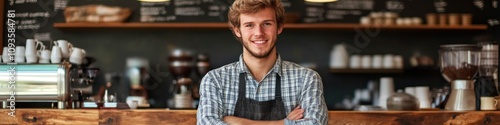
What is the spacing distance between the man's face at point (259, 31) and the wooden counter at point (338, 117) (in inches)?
36.9

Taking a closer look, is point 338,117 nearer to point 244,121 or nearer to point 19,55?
point 244,121

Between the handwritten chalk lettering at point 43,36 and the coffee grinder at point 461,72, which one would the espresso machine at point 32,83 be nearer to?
the coffee grinder at point 461,72

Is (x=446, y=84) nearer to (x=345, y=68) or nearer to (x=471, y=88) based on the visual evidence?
(x=345, y=68)

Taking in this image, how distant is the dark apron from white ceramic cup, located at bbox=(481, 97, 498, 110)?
145 centimetres

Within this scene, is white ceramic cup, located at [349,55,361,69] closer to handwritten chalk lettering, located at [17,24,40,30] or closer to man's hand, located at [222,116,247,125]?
handwritten chalk lettering, located at [17,24,40,30]

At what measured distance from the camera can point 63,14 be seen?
235 inches

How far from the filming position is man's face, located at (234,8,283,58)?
2.33m

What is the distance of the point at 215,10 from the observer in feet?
19.8

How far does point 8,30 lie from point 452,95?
349 centimetres

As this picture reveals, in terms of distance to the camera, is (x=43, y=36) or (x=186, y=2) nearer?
(x=43, y=36)

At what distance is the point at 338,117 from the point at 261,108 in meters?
0.87

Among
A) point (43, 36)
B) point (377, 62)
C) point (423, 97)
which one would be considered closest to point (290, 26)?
point (377, 62)

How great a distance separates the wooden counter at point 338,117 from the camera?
3207 mm

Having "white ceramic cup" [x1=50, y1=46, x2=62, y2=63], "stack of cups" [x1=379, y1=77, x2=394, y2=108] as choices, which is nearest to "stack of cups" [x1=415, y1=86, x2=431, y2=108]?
"stack of cups" [x1=379, y1=77, x2=394, y2=108]
